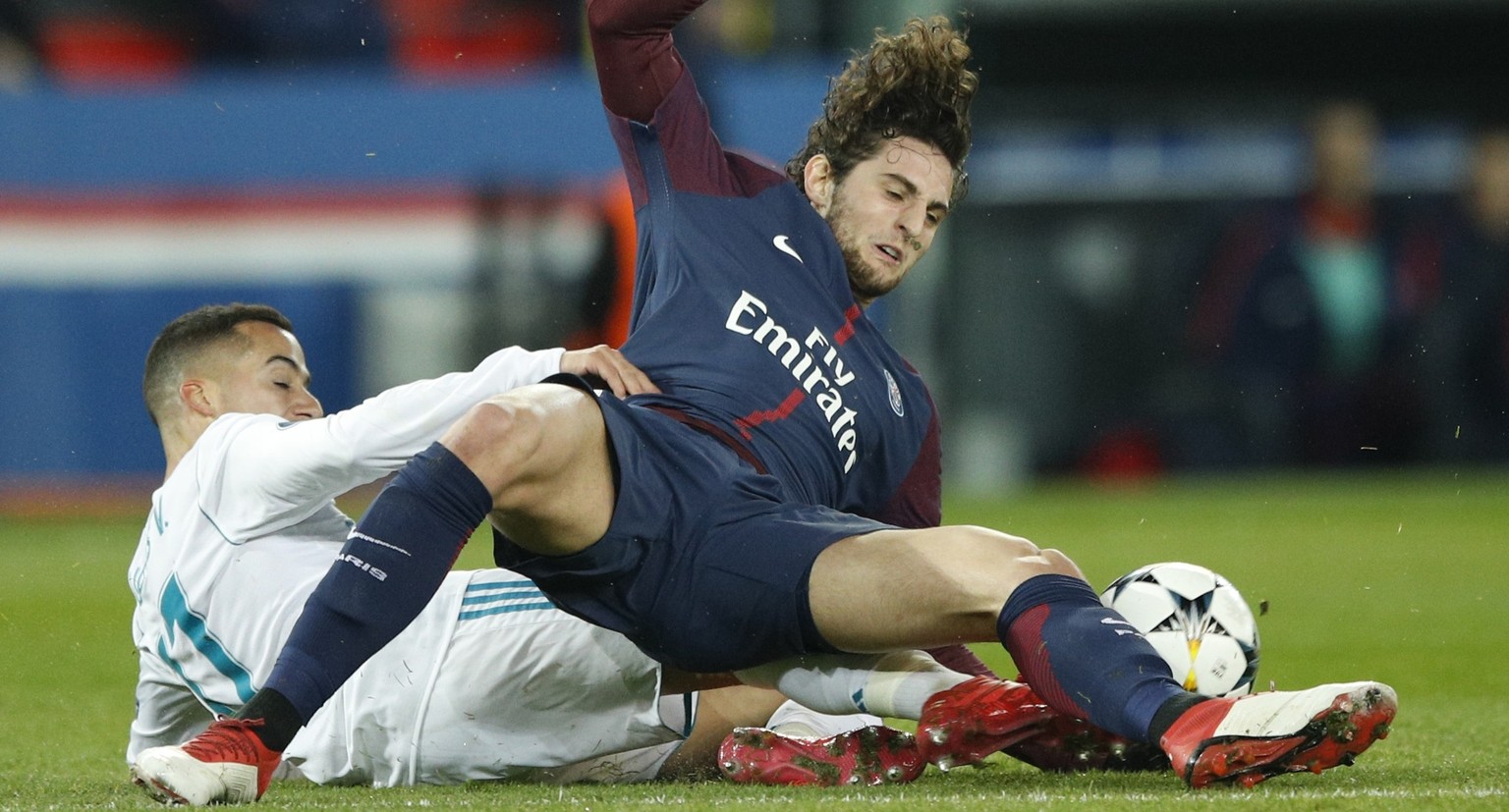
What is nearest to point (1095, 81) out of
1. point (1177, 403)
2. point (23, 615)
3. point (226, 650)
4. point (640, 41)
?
point (1177, 403)

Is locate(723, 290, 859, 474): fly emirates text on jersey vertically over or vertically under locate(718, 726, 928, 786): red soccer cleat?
over

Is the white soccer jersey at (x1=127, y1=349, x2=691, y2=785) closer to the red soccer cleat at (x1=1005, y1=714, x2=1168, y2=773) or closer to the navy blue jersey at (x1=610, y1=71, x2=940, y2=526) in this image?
the navy blue jersey at (x1=610, y1=71, x2=940, y2=526)

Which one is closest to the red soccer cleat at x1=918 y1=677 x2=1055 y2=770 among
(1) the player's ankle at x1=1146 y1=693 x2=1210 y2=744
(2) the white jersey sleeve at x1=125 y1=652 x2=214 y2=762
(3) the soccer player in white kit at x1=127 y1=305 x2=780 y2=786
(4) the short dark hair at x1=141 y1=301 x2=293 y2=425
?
(1) the player's ankle at x1=1146 y1=693 x2=1210 y2=744

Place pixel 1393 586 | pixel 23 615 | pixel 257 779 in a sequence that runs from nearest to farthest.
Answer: pixel 257 779
pixel 23 615
pixel 1393 586

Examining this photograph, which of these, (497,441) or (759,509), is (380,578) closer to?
(497,441)

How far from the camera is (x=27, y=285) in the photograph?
12.5m

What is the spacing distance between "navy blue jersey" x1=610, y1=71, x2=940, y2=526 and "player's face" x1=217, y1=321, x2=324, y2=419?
2.44 ft

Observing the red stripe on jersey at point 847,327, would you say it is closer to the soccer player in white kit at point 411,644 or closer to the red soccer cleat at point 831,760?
the soccer player in white kit at point 411,644

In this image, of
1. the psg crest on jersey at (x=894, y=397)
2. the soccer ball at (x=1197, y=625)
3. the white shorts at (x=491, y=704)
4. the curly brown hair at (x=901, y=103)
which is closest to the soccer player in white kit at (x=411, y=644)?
the white shorts at (x=491, y=704)

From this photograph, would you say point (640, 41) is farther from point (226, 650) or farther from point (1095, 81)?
point (1095, 81)

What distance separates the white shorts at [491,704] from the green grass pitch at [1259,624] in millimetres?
81

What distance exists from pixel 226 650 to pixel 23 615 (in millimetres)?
4292

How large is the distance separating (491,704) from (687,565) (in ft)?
1.52

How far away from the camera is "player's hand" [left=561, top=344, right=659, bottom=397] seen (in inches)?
154
